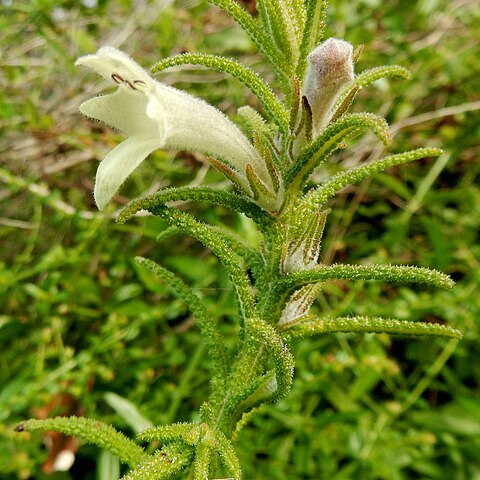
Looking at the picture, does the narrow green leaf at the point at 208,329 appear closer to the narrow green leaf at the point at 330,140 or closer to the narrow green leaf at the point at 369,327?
the narrow green leaf at the point at 369,327

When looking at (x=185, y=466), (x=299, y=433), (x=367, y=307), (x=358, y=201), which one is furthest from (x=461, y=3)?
(x=185, y=466)

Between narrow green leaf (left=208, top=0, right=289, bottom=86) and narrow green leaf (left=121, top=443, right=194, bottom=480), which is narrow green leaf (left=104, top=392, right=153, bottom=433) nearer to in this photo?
narrow green leaf (left=121, top=443, right=194, bottom=480)

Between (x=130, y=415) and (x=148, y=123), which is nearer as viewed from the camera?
(x=148, y=123)

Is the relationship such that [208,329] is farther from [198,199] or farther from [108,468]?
[108,468]

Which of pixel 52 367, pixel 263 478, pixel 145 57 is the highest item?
pixel 145 57

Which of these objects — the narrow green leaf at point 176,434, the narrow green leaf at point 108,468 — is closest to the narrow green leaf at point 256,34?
the narrow green leaf at point 176,434

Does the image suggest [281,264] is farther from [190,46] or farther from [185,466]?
[190,46]

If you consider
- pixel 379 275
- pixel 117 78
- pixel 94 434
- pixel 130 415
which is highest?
pixel 117 78

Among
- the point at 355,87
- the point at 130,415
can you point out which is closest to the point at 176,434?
the point at 355,87
